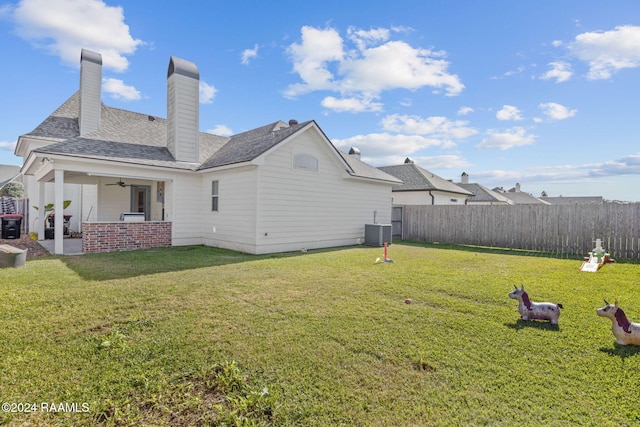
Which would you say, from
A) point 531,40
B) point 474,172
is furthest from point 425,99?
point 474,172

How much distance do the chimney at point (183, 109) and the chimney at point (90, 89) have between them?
15.6 ft

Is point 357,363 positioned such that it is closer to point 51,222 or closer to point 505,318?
point 505,318

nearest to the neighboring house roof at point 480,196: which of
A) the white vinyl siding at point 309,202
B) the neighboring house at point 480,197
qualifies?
the neighboring house at point 480,197

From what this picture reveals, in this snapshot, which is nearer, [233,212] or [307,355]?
[307,355]

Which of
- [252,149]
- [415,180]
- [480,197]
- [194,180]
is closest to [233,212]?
[252,149]

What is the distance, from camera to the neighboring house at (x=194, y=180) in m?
9.98

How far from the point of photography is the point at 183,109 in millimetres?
12234

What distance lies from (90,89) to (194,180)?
774cm

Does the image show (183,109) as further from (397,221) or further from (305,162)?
(397,221)

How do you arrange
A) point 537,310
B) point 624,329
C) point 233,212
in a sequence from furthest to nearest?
point 233,212 → point 537,310 → point 624,329

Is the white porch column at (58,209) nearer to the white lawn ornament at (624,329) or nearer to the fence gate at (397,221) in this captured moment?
the white lawn ornament at (624,329)

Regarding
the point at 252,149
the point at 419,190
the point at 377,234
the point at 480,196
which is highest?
the point at 252,149

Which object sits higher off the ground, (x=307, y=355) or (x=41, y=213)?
(x=41, y=213)

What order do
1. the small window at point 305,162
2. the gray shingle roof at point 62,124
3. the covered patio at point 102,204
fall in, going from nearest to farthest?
1. the covered patio at point 102,204
2. the small window at point 305,162
3. the gray shingle roof at point 62,124
